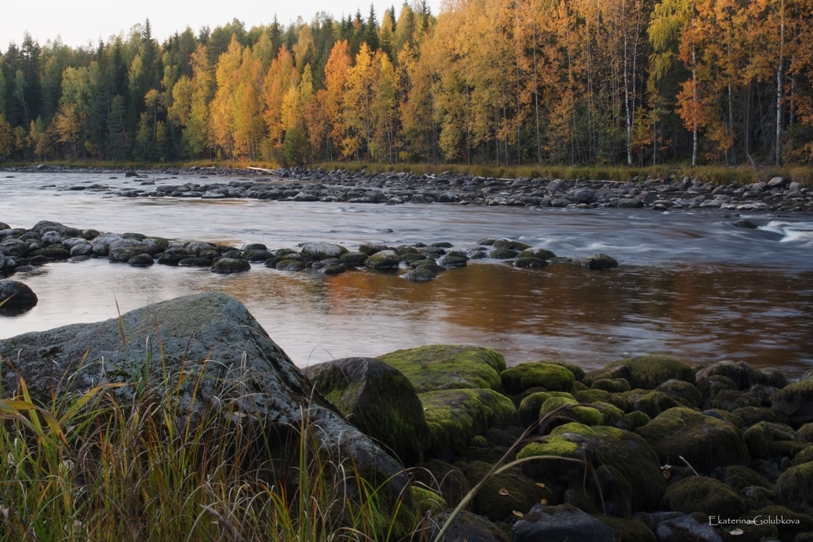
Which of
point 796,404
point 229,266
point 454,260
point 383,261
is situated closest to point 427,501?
point 796,404

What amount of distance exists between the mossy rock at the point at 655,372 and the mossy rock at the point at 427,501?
140 inches

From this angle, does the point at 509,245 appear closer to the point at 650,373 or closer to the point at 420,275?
the point at 420,275

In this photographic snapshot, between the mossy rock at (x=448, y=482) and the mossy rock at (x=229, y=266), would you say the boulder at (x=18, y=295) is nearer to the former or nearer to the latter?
the mossy rock at (x=229, y=266)

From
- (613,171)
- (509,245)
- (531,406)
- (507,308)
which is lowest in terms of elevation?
(507,308)

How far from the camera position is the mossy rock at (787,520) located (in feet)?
11.9

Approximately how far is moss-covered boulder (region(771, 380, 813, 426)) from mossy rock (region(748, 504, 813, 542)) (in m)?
1.91

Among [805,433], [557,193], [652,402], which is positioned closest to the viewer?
[805,433]

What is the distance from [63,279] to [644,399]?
11.0 meters

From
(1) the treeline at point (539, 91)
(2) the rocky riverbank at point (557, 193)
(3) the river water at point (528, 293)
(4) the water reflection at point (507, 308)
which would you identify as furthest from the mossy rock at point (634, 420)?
(1) the treeline at point (539, 91)

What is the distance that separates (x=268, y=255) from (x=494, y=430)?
11.3 m

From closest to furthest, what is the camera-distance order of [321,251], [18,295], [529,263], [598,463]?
[598,463]
[18,295]
[529,263]
[321,251]

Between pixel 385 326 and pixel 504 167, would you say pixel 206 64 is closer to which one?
pixel 504 167

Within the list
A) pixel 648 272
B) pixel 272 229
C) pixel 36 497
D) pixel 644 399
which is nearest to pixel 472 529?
pixel 36 497

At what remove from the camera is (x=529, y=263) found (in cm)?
1440
